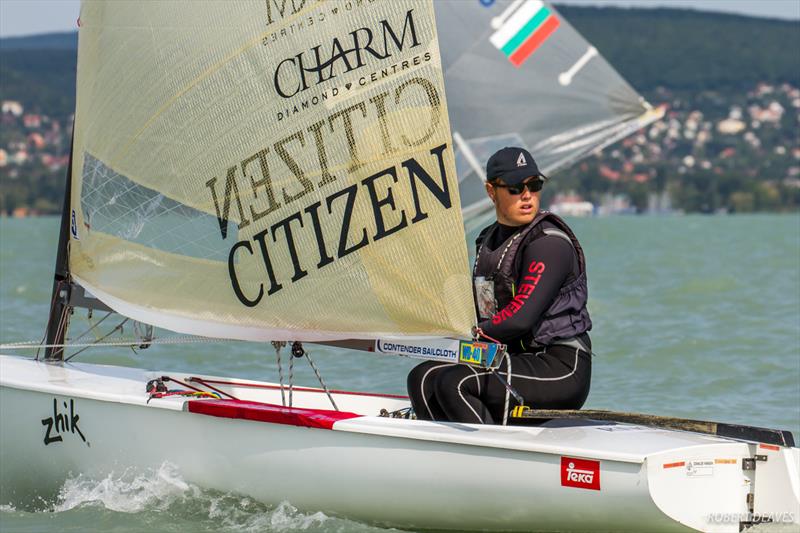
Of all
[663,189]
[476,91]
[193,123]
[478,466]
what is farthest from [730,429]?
[663,189]

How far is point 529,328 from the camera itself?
13.8ft

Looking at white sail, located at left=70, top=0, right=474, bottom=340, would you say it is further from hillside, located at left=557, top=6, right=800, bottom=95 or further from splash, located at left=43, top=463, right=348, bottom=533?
hillside, located at left=557, top=6, right=800, bottom=95

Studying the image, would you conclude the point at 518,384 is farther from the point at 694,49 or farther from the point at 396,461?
the point at 694,49

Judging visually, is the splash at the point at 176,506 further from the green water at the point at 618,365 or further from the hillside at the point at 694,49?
the hillside at the point at 694,49

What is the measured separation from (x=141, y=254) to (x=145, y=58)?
27.4 inches

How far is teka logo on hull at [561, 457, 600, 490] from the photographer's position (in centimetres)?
394

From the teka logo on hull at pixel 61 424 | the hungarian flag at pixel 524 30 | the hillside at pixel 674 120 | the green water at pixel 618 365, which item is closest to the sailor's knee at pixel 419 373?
the green water at pixel 618 365

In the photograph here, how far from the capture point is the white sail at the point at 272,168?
4273 millimetres

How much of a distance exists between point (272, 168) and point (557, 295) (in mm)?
1028

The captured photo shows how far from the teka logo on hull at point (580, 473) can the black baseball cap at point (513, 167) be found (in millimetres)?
872

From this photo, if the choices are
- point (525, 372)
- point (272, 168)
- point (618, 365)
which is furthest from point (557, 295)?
point (618, 365)

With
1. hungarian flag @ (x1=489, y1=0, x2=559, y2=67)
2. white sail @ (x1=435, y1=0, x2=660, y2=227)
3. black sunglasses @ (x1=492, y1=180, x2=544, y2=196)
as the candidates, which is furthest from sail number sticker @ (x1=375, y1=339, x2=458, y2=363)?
hungarian flag @ (x1=489, y1=0, x2=559, y2=67)

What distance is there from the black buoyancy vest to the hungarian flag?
17.6ft

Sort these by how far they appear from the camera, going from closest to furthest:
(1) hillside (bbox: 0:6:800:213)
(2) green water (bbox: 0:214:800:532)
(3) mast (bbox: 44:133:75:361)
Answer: (2) green water (bbox: 0:214:800:532)
(3) mast (bbox: 44:133:75:361)
(1) hillside (bbox: 0:6:800:213)
